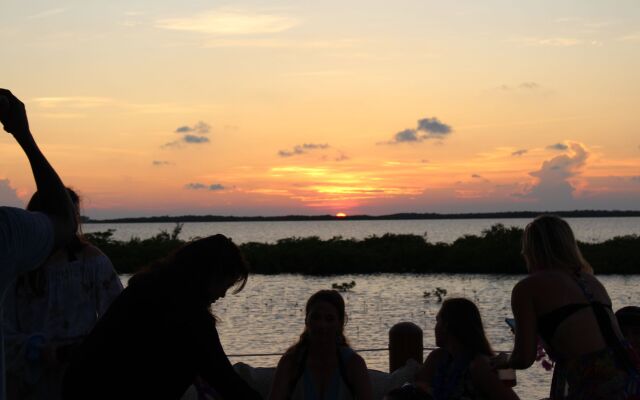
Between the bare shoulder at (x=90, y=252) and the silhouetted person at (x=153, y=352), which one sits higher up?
the bare shoulder at (x=90, y=252)

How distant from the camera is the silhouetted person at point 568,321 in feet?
13.4

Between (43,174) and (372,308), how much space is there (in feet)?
83.1

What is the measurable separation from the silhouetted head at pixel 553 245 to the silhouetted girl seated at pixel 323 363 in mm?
1098

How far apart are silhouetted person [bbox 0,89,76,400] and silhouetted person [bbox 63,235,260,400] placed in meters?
0.60

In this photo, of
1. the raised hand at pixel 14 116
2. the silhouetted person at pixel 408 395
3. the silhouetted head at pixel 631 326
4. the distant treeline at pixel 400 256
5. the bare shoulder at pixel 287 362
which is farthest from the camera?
the distant treeline at pixel 400 256

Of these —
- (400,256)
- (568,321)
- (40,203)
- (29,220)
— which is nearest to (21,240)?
(29,220)

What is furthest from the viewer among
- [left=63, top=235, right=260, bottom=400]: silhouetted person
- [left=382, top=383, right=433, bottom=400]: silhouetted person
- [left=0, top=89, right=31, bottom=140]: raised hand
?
[left=382, top=383, right=433, bottom=400]: silhouetted person

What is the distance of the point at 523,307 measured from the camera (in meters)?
4.12

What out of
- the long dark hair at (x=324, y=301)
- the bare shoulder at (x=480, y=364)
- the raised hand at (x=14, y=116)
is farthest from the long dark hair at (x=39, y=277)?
the raised hand at (x=14, y=116)

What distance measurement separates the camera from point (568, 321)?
4102 mm

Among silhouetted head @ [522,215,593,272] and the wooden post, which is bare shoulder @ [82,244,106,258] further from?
the wooden post

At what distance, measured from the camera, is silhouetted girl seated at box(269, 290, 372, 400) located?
188 inches

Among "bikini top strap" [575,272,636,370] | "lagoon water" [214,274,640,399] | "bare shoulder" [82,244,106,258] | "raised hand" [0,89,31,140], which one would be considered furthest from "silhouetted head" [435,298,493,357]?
"lagoon water" [214,274,640,399]

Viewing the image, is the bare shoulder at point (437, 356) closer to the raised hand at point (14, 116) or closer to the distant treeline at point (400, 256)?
the raised hand at point (14, 116)
